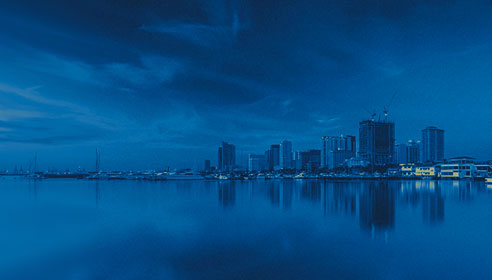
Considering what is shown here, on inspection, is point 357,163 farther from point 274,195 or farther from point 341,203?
point 341,203

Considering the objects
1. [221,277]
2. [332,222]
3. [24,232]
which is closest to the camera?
[221,277]

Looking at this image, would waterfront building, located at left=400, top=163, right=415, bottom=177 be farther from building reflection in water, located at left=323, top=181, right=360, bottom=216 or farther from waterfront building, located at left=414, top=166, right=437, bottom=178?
building reflection in water, located at left=323, top=181, right=360, bottom=216

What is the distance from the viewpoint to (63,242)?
15242mm

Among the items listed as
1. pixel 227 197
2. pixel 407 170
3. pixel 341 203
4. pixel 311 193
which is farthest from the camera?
pixel 407 170

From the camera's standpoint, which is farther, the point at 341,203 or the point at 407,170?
the point at 407,170

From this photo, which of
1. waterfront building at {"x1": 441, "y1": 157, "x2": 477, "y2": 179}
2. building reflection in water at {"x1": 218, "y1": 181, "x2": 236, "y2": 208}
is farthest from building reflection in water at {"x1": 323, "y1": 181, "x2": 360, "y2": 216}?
waterfront building at {"x1": 441, "y1": 157, "x2": 477, "y2": 179}

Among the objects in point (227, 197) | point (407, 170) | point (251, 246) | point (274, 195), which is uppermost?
point (251, 246)

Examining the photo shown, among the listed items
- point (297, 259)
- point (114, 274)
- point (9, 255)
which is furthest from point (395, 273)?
point (9, 255)

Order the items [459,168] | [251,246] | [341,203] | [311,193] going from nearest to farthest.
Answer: [251,246] < [341,203] < [311,193] < [459,168]

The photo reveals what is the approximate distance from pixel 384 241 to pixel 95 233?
14548 mm

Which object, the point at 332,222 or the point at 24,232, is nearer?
the point at 24,232

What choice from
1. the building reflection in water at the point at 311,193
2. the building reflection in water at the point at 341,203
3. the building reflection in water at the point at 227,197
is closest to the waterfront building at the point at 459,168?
the building reflection in water at the point at 311,193

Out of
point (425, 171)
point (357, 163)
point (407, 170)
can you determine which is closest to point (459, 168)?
point (425, 171)

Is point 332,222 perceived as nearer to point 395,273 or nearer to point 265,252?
point 265,252
